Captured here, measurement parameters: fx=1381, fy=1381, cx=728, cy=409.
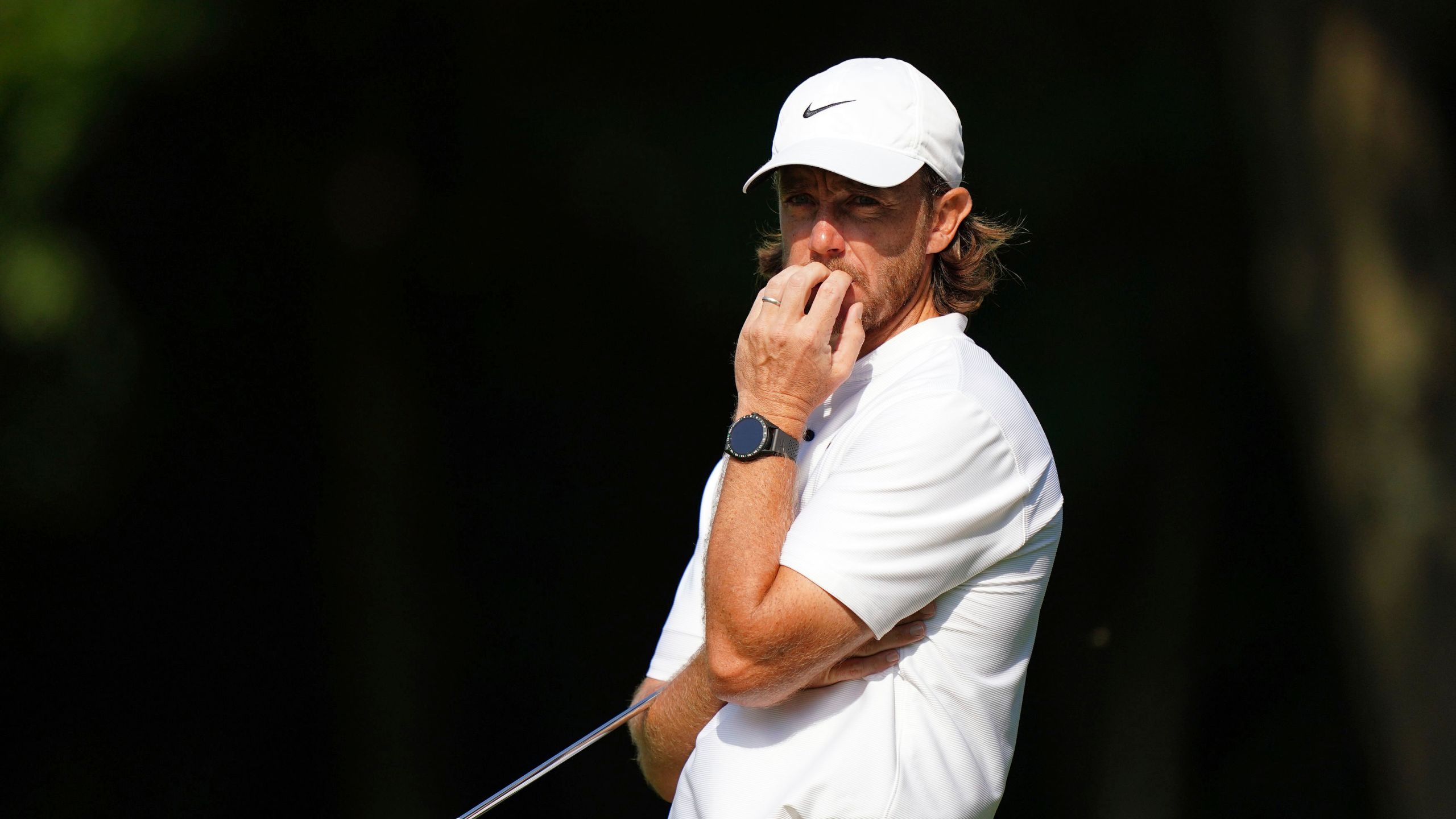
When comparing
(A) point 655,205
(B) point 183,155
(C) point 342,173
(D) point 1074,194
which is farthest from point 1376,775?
(B) point 183,155

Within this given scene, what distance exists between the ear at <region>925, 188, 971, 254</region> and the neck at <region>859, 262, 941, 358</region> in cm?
3

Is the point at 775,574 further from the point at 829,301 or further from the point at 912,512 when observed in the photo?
the point at 829,301

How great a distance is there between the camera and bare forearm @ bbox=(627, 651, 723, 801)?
178cm

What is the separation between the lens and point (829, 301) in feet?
5.69


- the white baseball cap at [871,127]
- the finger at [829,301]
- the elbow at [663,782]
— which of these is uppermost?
the white baseball cap at [871,127]

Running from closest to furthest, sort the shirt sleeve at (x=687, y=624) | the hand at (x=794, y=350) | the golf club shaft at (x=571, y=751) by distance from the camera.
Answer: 1. the hand at (x=794, y=350)
2. the golf club shaft at (x=571, y=751)
3. the shirt sleeve at (x=687, y=624)

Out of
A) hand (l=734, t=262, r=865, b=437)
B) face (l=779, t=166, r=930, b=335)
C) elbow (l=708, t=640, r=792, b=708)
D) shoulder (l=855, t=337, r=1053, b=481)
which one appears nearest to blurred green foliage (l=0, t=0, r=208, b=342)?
face (l=779, t=166, r=930, b=335)

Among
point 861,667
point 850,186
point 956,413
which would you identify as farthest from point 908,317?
point 861,667

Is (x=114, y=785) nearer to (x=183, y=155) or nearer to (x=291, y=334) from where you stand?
(x=291, y=334)

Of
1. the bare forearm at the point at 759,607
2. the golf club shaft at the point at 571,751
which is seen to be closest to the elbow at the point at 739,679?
the bare forearm at the point at 759,607

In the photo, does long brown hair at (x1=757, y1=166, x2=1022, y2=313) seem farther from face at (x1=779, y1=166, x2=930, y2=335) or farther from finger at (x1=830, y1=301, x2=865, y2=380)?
finger at (x1=830, y1=301, x2=865, y2=380)

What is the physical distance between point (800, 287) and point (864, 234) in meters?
0.16

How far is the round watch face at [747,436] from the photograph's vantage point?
1.63 meters

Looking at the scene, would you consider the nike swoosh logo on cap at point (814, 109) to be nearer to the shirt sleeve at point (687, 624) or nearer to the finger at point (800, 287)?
the finger at point (800, 287)
